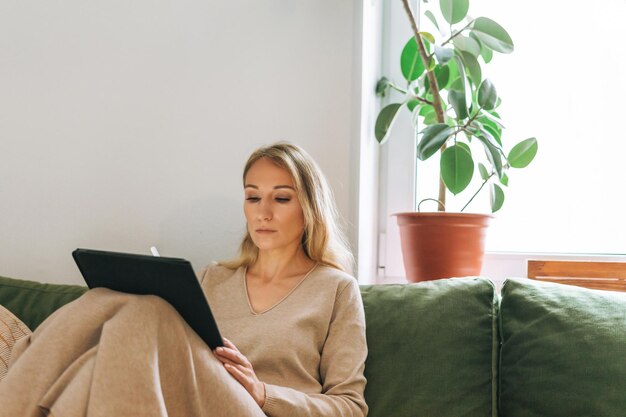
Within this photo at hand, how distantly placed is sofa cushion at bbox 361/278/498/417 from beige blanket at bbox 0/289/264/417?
38 cm

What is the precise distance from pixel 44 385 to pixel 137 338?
0.54ft

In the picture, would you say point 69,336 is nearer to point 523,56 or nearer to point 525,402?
point 525,402

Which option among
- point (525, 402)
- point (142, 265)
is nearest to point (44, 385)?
point (142, 265)

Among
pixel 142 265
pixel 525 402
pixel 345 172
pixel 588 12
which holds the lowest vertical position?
pixel 525 402

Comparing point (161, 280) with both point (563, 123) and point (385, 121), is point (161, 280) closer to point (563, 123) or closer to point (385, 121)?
point (385, 121)

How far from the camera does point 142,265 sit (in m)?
1.15

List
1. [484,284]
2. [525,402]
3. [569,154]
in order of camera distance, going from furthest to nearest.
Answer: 1. [569,154]
2. [484,284]
3. [525,402]

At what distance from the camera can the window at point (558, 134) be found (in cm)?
221

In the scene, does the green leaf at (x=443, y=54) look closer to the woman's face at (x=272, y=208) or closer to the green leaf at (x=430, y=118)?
the green leaf at (x=430, y=118)

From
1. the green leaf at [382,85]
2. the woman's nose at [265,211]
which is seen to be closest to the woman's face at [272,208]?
the woman's nose at [265,211]

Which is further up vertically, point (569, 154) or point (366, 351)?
point (569, 154)

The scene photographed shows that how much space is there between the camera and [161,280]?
1.16m

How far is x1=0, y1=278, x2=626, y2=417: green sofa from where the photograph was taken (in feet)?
4.45

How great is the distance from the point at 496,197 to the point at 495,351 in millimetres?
675
